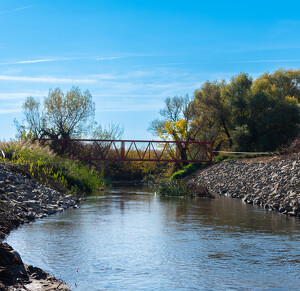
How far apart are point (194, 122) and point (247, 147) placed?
588 centimetres

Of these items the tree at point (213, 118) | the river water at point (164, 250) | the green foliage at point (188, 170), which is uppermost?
the tree at point (213, 118)

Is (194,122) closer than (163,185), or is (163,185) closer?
(163,185)

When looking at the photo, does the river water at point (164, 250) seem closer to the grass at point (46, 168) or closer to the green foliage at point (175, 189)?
the grass at point (46, 168)

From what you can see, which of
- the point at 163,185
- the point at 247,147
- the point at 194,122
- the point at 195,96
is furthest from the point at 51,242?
the point at 195,96

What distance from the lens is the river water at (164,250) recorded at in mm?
5633

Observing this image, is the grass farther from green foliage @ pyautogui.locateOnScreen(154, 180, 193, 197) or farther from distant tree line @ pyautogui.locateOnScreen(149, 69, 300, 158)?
distant tree line @ pyautogui.locateOnScreen(149, 69, 300, 158)

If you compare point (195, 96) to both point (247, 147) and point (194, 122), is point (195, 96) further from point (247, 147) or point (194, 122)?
point (247, 147)

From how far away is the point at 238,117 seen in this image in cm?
3688

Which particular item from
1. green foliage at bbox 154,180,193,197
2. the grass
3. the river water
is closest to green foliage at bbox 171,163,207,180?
green foliage at bbox 154,180,193,197

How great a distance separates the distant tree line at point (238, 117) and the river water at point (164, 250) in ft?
76.7

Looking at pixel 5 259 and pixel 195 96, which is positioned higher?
pixel 195 96

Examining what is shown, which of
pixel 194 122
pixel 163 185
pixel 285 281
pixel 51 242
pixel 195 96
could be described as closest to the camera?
pixel 285 281

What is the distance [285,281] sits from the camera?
5668 millimetres

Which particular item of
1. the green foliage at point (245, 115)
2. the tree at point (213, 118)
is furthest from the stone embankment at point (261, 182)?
the tree at point (213, 118)
